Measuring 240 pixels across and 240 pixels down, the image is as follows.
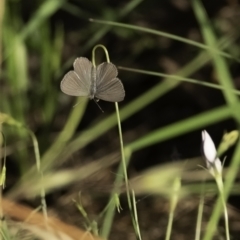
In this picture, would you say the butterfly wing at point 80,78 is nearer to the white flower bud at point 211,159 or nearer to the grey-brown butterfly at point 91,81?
the grey-brown butterfly at point 91,81

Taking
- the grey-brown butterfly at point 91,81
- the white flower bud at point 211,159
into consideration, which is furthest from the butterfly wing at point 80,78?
the white flower bud at point 211,159

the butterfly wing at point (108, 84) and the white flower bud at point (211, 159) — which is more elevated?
the butterfly wing at point (108, 84)

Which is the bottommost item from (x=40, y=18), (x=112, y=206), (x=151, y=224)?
(x=151, y=224)

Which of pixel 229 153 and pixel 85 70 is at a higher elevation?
pixel 85 70

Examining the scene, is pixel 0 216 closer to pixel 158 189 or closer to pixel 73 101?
pixel 158 189

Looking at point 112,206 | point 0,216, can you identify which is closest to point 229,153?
point 112,206

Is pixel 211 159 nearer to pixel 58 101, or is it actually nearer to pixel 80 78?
pixel 80 78

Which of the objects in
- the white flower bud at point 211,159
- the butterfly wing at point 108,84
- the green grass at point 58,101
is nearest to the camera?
the butterfly wing at point 108,84

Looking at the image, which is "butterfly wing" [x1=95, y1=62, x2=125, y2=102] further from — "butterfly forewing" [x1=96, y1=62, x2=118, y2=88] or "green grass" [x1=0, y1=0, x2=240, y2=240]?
"green grass" [x1=0, y1=0, x2=240, y2=240]
